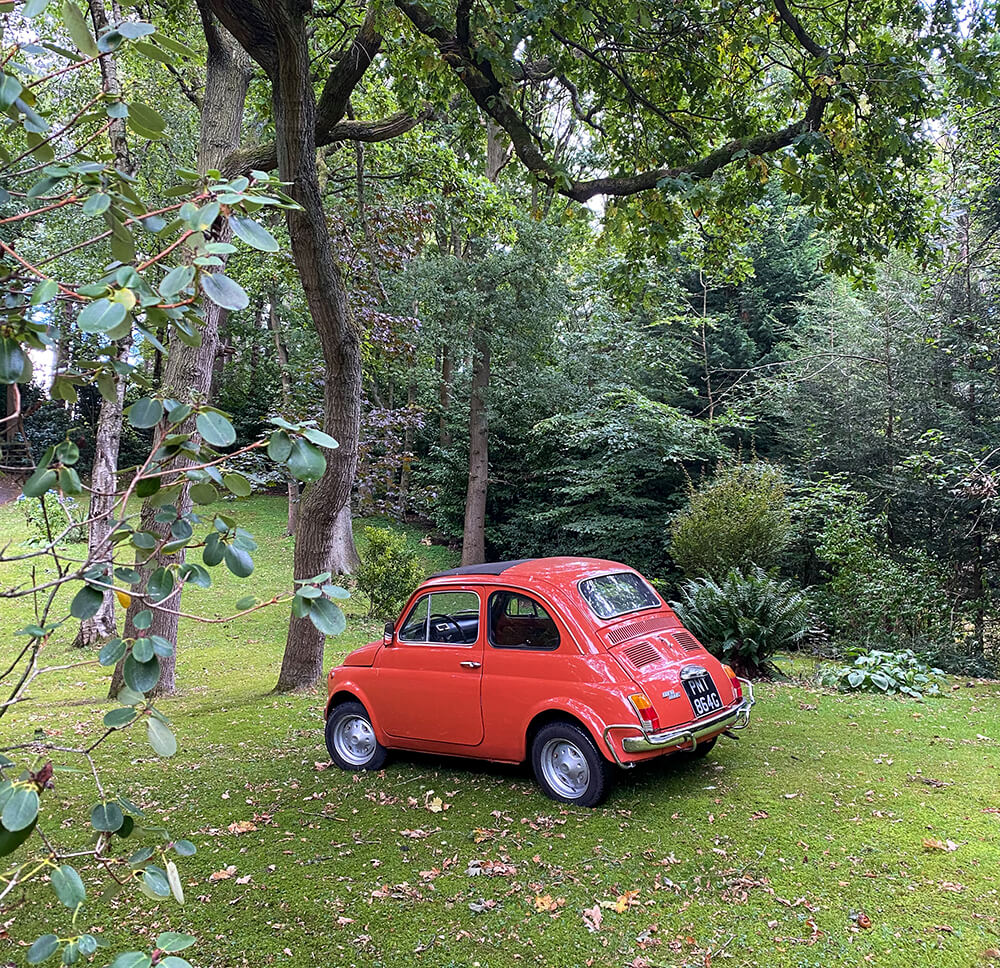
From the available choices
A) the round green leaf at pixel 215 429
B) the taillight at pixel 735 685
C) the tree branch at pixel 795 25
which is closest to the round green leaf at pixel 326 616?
the round green leaf at pixel 215 429

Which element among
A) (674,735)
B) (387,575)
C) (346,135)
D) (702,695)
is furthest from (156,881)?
(387,575)

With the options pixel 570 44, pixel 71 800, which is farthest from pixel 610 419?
pixel 71 800

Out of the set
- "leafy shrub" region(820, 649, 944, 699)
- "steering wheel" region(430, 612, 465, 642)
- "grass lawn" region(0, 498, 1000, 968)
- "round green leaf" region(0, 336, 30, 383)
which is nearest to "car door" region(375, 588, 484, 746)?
"steering wheel" region(430, 612, 465, 642)

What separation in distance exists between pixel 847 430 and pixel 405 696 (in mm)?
14891

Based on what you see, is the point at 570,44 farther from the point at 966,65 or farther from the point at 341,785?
the point at 341,785

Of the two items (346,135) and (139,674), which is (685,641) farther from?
(346,135)

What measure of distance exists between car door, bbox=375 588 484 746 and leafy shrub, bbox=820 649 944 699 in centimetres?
643

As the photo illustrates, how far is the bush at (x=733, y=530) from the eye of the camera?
510 inches

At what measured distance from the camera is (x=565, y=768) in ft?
17.5

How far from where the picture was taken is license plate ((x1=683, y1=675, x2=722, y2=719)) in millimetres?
5273

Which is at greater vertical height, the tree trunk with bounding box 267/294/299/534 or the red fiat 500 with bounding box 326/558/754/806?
the tree trunk with bounding box 267/294/299/534

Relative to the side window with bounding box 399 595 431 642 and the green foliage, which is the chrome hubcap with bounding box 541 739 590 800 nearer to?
the side window with bounding box 399 595 431 642

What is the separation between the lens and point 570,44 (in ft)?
22.7

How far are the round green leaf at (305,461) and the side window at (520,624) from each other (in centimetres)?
398
